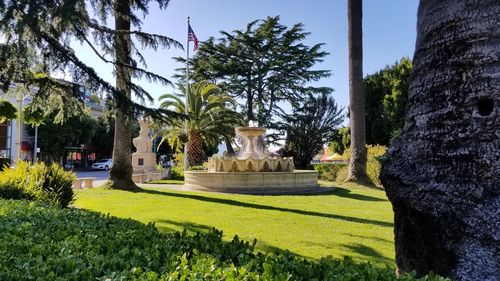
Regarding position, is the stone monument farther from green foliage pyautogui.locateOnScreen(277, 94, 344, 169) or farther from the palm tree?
green foliage pyautogui.locateOnScreen(277, 94, 344, 169)

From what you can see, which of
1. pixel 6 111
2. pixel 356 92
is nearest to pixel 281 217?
pixel 6 111

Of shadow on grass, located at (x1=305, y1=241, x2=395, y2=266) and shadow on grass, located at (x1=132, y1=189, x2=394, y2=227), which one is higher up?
shadow on grass, located at (x1=132, y1=189, x2=394, y2=227)

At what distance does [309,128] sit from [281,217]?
25.0 meters

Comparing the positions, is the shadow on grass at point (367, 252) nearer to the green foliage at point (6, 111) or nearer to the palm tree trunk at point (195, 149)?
the green foliage at point (6, 111)

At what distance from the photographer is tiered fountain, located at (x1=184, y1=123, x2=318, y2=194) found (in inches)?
579

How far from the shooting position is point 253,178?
1482 cm

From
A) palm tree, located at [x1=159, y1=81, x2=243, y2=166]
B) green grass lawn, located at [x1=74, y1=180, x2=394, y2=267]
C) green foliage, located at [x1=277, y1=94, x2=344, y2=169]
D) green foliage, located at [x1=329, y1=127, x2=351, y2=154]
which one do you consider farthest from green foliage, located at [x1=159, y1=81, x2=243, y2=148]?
green grass lawn, located at [x1=74, y1=180, x2=394, y2=267]

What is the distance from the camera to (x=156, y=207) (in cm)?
1014

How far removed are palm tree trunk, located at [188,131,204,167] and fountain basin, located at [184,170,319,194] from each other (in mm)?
10616

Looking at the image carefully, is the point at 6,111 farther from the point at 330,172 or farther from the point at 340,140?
the point at 340,140

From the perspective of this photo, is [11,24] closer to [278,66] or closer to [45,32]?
[45,32]

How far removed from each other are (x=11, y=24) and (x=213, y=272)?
6.30 m

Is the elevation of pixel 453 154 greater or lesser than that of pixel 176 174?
greater

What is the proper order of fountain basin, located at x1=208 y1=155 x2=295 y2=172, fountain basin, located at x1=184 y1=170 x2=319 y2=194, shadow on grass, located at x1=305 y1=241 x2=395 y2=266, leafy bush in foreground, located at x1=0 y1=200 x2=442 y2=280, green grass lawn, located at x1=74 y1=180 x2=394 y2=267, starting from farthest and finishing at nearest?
fountain basin, located at x1=208 y1=155 x2=295 y2=172
fountain basin, located at x1=184 y1=170 x2=319 y2=194
green grass lawn, located at x1=74 y1=180 x2=394 y2=267
shadow on grass, located at x1=305 y1=241 x2=395 y2=266
leafy bush in foreground, located at x1=0 y1=200 x2=442 y2=280
